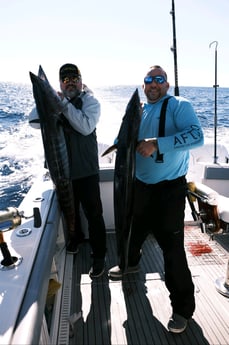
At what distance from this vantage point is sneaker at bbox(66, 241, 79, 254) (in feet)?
9.86

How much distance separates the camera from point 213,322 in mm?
2109

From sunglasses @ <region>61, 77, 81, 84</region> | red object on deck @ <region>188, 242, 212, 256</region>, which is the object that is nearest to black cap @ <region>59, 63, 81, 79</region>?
sunglasses @ <region>61, 77, 81, 84</region>

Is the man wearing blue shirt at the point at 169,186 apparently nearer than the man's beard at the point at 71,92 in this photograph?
Yes

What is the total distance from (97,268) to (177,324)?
0.92 metres

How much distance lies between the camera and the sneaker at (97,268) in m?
2.65

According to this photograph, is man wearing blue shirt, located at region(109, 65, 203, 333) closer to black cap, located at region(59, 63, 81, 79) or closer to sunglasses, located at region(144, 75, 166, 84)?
sunglasses, located at region(144, 75, 166, 84)

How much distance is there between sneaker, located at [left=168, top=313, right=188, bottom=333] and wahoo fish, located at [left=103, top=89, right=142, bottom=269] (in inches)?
24.0

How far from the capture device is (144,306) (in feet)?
7.55

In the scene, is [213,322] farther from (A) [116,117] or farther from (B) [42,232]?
(A) [116,117]

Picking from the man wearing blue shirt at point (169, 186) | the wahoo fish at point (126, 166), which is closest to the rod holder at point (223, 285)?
the man wearing blue shirt at point (169, 186)

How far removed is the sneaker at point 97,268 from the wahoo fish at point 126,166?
0.77 m

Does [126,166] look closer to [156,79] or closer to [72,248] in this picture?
[156,79]

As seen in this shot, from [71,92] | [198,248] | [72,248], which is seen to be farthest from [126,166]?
[198,248]

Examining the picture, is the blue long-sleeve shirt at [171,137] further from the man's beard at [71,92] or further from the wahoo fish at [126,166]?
the man's beard at [71,92]
